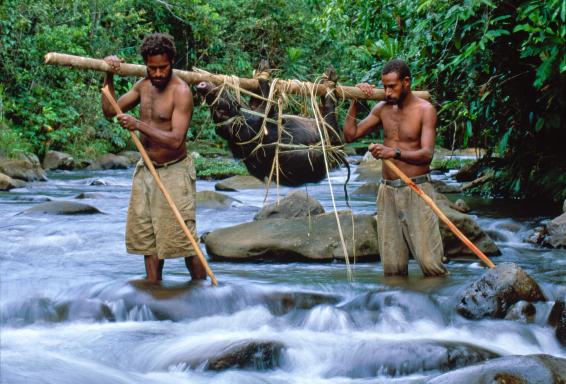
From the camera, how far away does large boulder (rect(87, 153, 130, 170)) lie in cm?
2006

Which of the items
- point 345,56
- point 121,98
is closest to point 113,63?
point 121,98

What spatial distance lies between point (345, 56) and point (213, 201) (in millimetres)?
8694

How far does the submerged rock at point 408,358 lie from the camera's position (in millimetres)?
5043

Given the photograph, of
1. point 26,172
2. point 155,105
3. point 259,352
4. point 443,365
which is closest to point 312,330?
point 259,352

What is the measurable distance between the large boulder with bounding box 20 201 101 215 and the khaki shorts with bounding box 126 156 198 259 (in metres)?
5.31

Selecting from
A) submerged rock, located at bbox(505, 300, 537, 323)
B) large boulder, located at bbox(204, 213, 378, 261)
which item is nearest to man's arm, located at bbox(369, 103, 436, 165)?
submerged rock, located at bbox(505, 300, 537, 323)

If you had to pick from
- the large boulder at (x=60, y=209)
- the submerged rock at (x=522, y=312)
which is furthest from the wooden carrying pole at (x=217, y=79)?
the large boulder at (x=60, y=209)

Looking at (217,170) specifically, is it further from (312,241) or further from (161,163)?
(161,163)

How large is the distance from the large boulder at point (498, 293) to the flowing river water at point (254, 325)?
0.08 metres

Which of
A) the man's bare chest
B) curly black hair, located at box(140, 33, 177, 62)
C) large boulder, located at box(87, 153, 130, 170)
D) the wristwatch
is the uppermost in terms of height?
curly black hair, located at box(140, 33, 177, 62)

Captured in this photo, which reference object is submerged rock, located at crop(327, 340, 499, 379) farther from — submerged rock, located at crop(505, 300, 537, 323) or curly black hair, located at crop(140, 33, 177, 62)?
curly black hair, located at crop(140, 33, 177, 62)

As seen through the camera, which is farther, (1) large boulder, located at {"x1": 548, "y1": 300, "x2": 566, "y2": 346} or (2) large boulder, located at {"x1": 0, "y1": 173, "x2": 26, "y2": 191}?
(2) large boulder, located at {"x1": 0, "y1": 173, "x2": 26, "y2": 191}

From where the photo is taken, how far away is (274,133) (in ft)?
20.4

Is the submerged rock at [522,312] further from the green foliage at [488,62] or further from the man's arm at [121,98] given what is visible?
the man's arm at [121,98]
